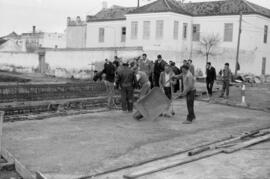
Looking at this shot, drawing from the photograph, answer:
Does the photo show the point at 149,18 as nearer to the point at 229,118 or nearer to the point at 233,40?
the point at 233,40

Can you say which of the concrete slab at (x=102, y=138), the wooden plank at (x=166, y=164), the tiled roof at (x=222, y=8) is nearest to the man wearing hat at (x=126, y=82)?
the concrete slab at (x=102, y=138)

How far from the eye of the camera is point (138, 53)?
93.4ft

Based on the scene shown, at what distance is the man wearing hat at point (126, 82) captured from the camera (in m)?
13.8

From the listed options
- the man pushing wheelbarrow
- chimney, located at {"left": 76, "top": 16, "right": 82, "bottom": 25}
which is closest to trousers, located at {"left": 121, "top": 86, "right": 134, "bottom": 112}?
the man pushing wheelbarrow

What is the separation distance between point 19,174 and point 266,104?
14470 millimetres

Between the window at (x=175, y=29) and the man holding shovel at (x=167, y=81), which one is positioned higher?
the window at (x=175, y=29)

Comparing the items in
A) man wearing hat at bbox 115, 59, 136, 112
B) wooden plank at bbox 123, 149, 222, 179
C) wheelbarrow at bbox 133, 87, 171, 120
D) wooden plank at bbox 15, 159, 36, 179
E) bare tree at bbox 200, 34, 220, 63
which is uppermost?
bare tree at bbox 200, 34, 220, 63

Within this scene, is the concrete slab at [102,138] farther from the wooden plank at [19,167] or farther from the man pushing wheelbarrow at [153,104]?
the man pushing wheelbarrow at [153,104]

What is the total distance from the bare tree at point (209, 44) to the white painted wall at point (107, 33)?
8.54 meters

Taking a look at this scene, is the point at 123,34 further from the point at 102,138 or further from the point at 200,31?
the point at 102,138

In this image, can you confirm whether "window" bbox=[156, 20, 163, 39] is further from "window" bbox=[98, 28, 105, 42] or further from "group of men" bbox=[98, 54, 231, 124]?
"group of men" bbox=[98, 54, 231, 124]

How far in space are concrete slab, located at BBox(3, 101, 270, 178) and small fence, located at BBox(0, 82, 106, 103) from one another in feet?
6.47

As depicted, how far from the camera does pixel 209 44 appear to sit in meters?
38.6

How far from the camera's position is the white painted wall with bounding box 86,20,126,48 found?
142 feet
